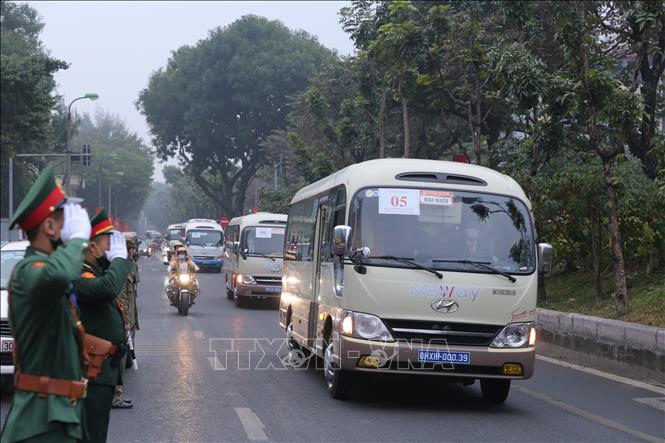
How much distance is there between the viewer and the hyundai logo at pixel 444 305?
10.4 meters

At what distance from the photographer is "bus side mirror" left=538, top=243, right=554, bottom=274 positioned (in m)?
10.8

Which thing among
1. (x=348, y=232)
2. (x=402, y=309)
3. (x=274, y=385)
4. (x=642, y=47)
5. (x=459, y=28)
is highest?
Result: (x=459, y=28)

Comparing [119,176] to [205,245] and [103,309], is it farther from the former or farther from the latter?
[103,309]

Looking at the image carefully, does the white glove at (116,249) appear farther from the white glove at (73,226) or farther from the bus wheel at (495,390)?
the bus wheel at (495,390)

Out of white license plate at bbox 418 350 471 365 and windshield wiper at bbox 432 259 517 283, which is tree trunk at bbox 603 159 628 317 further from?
white license plate at bbox 418 350 471 365

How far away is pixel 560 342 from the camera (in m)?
16.1

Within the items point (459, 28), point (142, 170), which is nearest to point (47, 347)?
point (459, 28)

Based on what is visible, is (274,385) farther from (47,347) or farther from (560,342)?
(47,347)

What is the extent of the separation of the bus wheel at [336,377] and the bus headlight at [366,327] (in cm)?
57

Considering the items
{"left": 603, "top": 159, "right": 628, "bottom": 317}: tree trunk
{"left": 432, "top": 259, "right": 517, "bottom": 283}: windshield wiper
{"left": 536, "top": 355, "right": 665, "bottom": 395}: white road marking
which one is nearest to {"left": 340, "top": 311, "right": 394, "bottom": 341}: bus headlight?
{"left": 432, "top": 259, "right": 517, "bottom": 283}: windshield wiper

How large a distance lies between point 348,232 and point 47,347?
5.78 metres

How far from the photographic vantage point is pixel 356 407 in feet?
35.3

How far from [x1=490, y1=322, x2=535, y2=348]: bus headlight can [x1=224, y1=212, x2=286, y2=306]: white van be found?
1673 centimetres

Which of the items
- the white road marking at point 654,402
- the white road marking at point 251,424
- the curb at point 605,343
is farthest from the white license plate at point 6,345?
the curb at point 605,343
